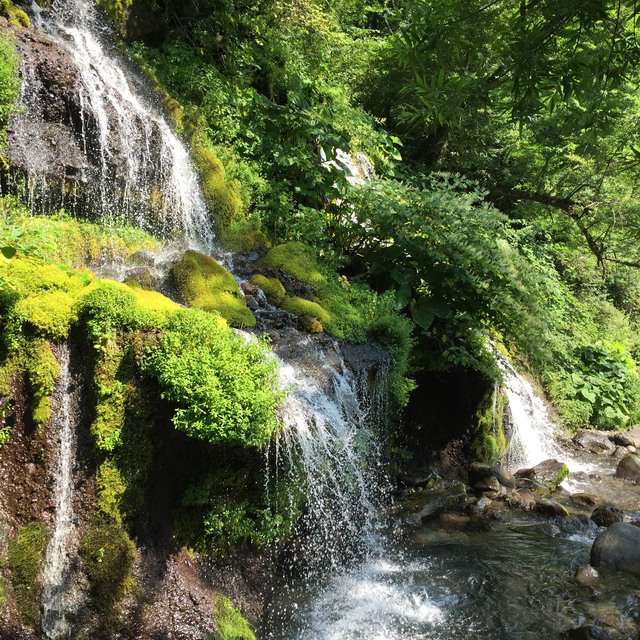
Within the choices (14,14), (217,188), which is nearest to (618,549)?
(217,188)

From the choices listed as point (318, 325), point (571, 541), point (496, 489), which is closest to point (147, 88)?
point (318, 325)

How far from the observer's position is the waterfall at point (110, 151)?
25.8 ft

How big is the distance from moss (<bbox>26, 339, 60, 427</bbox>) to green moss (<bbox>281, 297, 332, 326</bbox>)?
2980mm

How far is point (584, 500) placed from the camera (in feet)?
27.3

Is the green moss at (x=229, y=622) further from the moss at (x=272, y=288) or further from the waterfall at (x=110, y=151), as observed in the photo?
the waterfall at (x=110, y=151)

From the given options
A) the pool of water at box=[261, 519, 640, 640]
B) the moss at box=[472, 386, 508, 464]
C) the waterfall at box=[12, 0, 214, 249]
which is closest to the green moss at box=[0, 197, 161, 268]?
the waterfall at box=[12, 0, 214, 249]

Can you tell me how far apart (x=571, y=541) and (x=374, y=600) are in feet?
8.98

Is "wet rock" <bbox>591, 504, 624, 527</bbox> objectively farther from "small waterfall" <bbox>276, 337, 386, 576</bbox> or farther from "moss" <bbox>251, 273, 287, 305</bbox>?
"moss" <bbox>251, 273, 287, 305</bbox>

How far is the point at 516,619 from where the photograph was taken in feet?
17.6

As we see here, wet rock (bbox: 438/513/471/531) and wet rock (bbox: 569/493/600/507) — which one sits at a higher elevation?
wet rock (bbox: 438/513/471/531)

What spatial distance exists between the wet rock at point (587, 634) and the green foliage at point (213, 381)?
2829 mm

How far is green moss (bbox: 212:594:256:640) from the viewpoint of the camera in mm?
4605

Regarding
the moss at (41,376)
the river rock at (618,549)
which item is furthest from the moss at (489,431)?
the moss at (41,376)

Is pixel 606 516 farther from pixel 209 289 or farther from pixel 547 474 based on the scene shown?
pixel 209 289
